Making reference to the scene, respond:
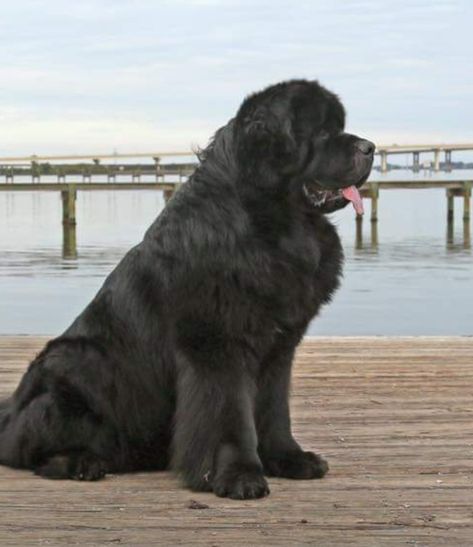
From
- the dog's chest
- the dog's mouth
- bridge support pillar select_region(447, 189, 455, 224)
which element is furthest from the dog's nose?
bridge support pillar select_region(447, 189, 455, 224)

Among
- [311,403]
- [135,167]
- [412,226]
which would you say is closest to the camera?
[311,403]

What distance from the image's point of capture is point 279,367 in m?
3.84

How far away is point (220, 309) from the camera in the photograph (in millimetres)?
3627

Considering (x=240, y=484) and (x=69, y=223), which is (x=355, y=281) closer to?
(x=69, y=223)

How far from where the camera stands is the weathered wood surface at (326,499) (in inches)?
127

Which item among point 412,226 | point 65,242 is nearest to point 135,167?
point 412,226

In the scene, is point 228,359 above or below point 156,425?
above

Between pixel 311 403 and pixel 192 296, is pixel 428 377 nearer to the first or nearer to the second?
pixel 311 403

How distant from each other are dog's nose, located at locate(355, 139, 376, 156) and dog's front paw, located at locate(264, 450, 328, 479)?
107cm

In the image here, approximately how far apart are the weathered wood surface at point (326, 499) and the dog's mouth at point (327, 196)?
94 cm

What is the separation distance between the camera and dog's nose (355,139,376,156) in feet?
11.9

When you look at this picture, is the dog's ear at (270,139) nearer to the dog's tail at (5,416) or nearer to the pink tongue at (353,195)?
the pink tongue at (353,195)

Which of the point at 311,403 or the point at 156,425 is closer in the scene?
the point at 156,425

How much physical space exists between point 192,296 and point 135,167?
10187 centimetres
